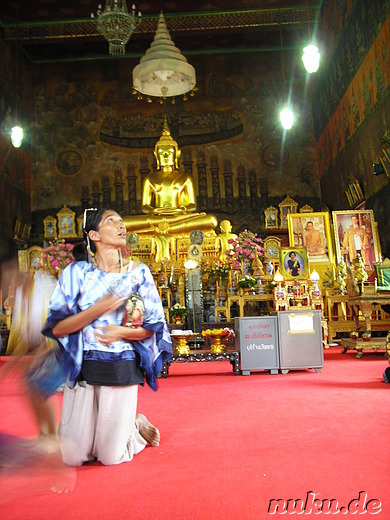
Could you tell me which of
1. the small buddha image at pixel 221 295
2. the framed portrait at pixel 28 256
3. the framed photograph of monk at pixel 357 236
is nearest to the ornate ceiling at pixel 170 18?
the framed portrait at pixel 28 256

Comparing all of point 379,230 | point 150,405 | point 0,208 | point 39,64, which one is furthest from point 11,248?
point 150,405

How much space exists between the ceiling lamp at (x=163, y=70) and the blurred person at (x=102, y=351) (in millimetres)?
8261

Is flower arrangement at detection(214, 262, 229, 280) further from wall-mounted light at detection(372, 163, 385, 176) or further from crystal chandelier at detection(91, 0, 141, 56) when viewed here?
crystal chandelier at detection(91, 0, 141, 56)

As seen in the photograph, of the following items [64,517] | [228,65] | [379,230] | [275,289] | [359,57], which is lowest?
[64,517]

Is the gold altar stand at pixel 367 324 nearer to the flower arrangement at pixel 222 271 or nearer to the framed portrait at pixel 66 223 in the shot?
the flower arrangement at pixel 222 271

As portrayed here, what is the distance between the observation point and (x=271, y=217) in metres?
13.0

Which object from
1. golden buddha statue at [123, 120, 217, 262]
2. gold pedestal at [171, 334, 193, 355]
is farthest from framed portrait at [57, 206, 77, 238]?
gold pedestal at [171, 334, 193, 355]

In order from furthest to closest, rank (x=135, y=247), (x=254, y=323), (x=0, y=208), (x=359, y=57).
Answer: (x=0, y=208) → (x=135, y=247) → (x=359, y=57) → (x=254, y=323)

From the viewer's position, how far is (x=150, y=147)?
14000 mm

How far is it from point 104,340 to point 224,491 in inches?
31.3

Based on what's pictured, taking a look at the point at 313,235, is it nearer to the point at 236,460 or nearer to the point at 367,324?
the point at 367,324

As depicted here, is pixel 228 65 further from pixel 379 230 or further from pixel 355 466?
pixel 355 466

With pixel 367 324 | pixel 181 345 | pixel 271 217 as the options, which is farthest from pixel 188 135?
pixel 181 345

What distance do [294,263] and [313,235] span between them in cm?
183
